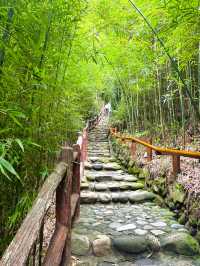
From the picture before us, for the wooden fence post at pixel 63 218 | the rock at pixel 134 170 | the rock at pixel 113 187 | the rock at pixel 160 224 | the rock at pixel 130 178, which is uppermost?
the wooden fence post at pixel 63 218

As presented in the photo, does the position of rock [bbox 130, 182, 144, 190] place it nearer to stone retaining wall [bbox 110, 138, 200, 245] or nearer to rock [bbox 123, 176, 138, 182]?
stone retaining wall [bbox 110, 138, 200, 245]

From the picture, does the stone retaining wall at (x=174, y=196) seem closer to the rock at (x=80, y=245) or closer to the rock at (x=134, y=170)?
the rock at (x=134, y=170)

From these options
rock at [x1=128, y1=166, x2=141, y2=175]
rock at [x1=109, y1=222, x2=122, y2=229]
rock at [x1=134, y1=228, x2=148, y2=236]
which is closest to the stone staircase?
rock at [x1=128, y1=166, x2=141, y2=175]

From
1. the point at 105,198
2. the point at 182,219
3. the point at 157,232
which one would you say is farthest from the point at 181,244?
the point at 105,198

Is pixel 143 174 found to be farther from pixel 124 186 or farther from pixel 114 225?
pixel 114 225

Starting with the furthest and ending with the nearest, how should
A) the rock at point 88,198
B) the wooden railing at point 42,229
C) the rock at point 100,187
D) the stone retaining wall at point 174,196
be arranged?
the rock at point 100,187 < the rock at point 88,198 < the stone retaining wall at point 174,196 < the wooden railing at point 42,229

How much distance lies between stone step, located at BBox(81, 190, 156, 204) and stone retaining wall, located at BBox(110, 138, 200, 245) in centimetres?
18

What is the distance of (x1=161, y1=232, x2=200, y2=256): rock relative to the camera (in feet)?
8.30

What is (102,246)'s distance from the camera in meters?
2.61

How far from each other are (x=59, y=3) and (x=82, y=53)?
144cm

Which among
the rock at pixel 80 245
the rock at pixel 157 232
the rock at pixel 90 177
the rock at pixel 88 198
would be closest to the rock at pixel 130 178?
the rock at pixel 90 177

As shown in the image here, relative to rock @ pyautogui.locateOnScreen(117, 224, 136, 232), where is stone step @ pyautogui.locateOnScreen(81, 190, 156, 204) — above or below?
above

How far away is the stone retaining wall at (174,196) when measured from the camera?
2.85 meters

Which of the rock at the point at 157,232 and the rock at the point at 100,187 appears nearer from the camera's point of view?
the rock at the point at 157,232
